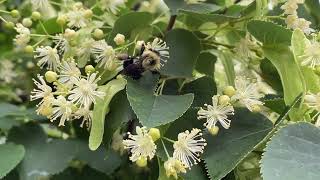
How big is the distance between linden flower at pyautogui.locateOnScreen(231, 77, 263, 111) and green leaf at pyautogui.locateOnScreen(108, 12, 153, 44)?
16cm

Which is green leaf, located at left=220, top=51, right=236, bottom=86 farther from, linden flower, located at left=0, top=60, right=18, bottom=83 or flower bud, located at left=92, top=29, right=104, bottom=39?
linden flower, located at left=0, top=60, right=18, bottom=83

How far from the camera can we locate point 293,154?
54 centimetres

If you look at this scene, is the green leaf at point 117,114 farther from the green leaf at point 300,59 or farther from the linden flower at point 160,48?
the green leaf at point 300,59

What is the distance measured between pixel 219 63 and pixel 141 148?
0.31 metres

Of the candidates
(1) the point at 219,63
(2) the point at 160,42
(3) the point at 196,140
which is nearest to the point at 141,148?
(3) the point at 196,140

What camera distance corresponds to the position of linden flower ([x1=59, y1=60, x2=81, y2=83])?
2.12 ft

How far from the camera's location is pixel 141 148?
0.58 m

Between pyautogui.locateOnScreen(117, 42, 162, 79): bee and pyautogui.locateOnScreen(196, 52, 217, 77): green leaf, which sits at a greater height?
pyautogui.locateOnScreen(117, 42, 162, 79): bee

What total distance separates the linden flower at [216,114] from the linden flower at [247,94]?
0.02m

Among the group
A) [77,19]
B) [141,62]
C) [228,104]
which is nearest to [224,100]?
[228,104]

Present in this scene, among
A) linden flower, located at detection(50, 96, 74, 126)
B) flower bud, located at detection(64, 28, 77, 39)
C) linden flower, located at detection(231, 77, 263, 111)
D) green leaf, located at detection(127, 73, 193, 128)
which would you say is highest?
flower bud, located at detection(64, 28, 77, 39)

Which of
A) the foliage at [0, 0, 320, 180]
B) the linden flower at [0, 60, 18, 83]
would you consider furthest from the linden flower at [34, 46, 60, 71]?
the linden flower at [0, 60, 18, 83]

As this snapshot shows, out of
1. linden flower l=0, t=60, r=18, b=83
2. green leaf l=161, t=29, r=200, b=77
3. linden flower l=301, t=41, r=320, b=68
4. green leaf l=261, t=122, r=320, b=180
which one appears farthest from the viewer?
linden flower l=0, t=60, r=18, b=83

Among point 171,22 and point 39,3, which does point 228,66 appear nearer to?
point 171,22
